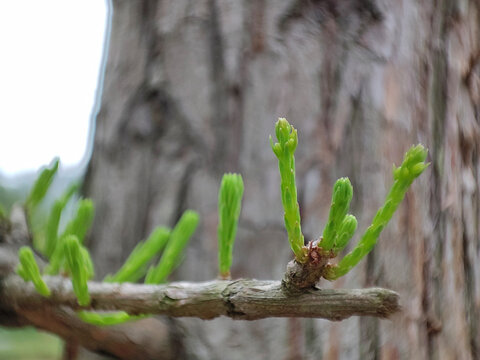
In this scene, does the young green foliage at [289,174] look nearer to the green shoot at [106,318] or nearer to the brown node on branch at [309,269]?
the brown node on branch at [309,269]

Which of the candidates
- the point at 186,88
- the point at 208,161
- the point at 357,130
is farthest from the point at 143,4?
the point at 357,130

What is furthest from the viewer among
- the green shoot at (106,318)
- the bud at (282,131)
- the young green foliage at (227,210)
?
the green shoot at (106,318)

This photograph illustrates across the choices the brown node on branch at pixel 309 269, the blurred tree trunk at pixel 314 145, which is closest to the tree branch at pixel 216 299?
the brown node on branch at pixel 309 269

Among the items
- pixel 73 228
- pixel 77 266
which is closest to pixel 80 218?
pixel 73 228

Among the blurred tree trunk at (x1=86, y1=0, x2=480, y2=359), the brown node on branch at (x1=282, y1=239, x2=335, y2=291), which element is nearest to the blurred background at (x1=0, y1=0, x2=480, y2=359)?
the blurred tree trunk at (x1=86, y1=0, x2=480, y2=359)

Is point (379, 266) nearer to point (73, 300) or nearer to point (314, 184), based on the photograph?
point (314, 184)

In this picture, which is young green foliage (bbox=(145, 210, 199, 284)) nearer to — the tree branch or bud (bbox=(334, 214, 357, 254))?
the tree branch
